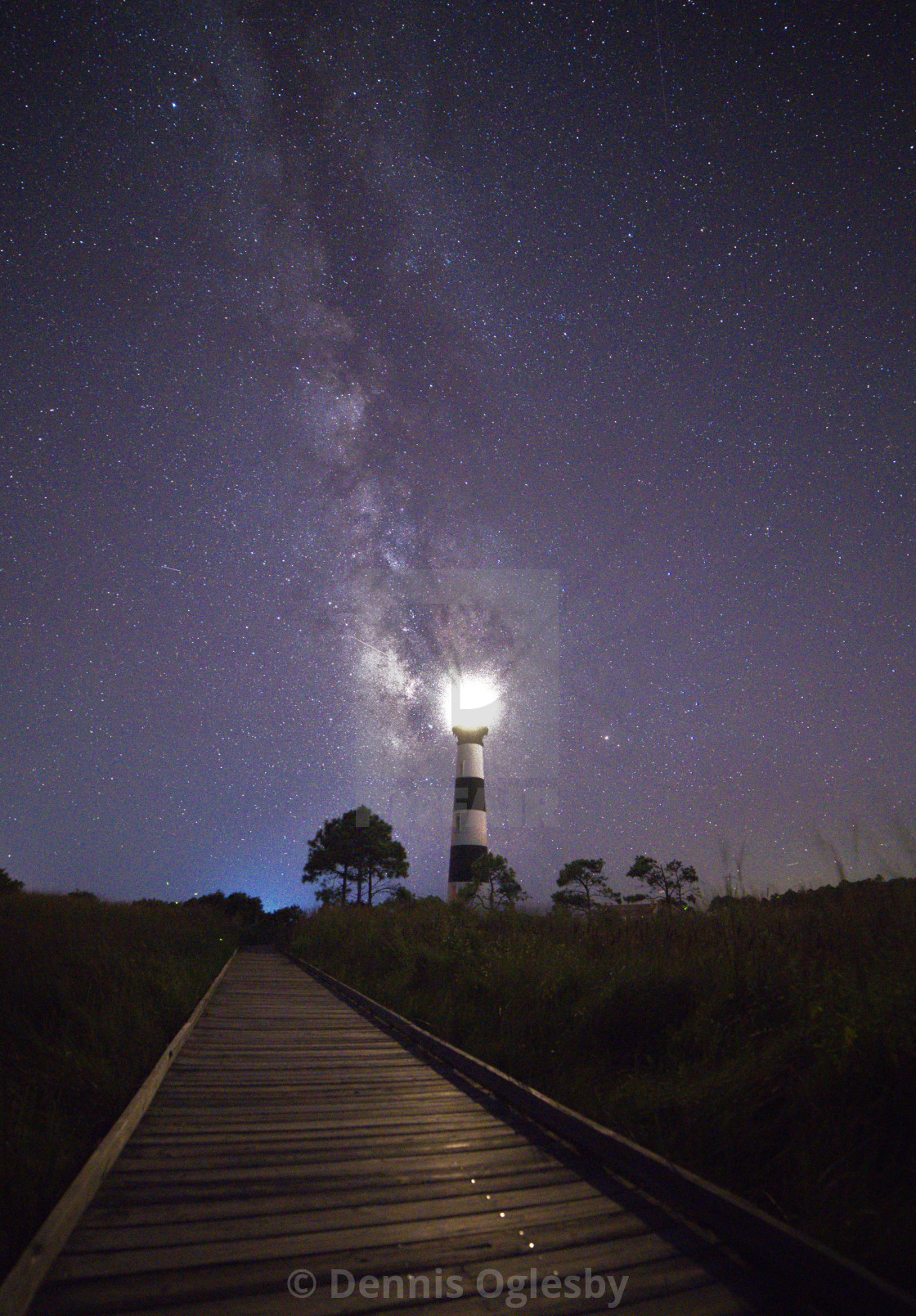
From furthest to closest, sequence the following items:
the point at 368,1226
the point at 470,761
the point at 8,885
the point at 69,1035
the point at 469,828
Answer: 1. the point at 470,761
2. the point at 469,828
3. the point at 8,885
4. the point at 69,1035
5. the point at 368,1226

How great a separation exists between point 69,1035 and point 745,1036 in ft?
21.9

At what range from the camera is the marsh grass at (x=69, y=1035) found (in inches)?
148

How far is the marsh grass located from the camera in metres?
3.75

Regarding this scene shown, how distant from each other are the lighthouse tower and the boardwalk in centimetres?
3345

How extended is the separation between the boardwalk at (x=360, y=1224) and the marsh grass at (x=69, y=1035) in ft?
1.13

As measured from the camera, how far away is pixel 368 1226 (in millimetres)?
3299

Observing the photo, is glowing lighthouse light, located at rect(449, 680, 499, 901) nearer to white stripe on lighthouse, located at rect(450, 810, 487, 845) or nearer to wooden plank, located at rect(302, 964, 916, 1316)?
white stripe on lighthouse, located at rect(450, 810, 487, 845)

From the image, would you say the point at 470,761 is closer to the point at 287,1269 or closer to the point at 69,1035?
the point at 69,1035

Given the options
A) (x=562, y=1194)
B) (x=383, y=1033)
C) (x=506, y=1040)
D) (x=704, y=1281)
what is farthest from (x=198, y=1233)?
(x=383, y=1033)

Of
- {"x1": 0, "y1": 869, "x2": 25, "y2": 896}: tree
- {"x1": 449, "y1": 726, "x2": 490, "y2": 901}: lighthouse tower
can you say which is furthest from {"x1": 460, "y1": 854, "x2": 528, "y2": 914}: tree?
{"x1": 0, "y1": 869, "x2": 25, "y2": 896}: tree

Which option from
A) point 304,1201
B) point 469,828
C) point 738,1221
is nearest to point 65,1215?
point 304,1201

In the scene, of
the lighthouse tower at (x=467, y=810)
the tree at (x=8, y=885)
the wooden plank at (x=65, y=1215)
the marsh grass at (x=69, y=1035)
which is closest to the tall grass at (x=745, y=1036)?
the wooden plank at (x=65, y=1215)

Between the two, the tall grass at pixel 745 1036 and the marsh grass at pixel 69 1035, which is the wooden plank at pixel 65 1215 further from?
the tall grass at pixel 745 1036

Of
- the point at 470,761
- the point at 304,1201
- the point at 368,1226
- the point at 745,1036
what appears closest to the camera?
the point at 368,1226
